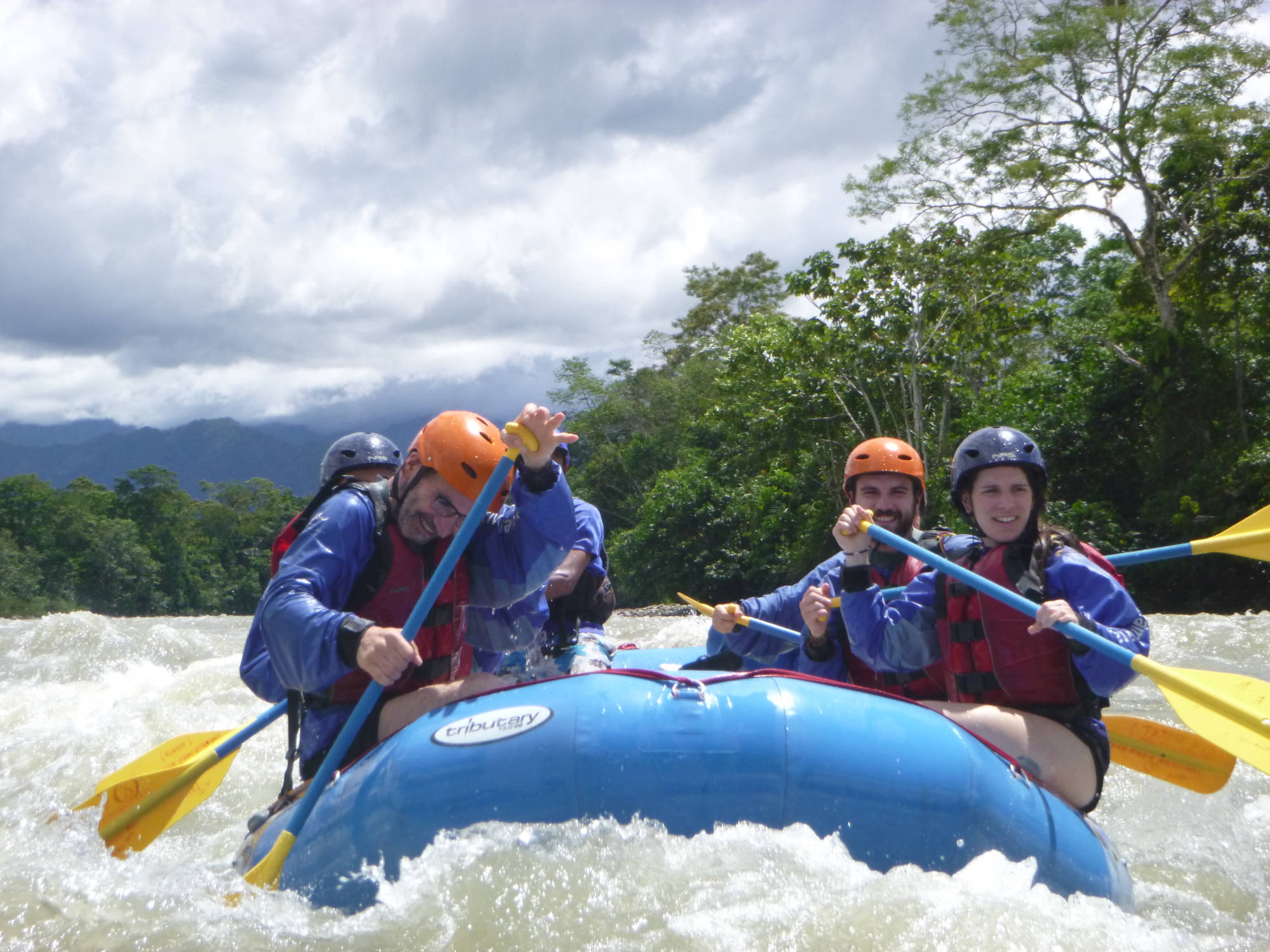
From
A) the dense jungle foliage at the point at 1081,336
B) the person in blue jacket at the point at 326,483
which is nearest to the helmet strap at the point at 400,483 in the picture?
the person in blue jacket at the point at 326,483

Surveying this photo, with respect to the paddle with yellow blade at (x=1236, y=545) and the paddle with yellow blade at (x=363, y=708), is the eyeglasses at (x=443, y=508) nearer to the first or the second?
the paddle with yellow blade at (x=363, y=708)

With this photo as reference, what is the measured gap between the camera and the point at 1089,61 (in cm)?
1355

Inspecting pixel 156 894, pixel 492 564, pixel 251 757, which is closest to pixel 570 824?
pixel 492 564

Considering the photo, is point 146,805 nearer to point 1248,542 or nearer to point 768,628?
point 768,628

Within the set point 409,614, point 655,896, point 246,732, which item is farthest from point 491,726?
point 246,732

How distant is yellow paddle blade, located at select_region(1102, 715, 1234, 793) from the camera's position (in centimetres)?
334

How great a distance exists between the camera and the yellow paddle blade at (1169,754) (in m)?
3.34

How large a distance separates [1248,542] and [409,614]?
2.68m

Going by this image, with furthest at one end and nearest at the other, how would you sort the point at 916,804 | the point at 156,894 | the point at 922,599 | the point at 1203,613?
1. the point at 1203,613
2. the point at 922,599
3. the point at 156,894
4. the point at 916,804

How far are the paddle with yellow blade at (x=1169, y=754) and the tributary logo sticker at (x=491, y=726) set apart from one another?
6.47 ft

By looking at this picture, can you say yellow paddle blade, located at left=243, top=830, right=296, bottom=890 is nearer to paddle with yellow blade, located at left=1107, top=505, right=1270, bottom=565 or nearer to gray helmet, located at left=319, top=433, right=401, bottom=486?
gray helmet, located at left=319, top=433, right=401, bottom=486

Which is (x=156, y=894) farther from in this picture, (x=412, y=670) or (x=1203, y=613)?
(x=1203, y=613)

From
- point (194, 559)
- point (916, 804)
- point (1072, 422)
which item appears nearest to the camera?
point (916, 804)

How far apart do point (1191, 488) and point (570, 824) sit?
11476 millimetres
